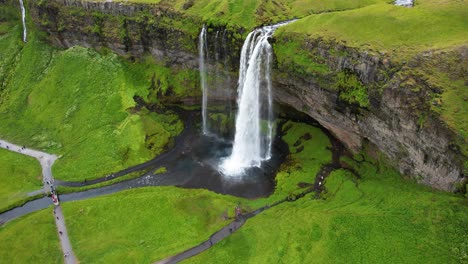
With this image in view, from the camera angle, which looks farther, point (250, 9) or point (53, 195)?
point (250, 9)

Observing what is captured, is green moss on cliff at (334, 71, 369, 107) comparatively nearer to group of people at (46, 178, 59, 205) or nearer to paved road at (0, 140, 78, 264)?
paved road at (0, 140, 78, 264)

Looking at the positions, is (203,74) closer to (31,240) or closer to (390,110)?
(390,110)

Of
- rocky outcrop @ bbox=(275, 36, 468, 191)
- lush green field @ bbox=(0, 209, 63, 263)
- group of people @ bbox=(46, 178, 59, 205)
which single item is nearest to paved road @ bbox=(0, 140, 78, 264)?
group of people @ bbox=(46, 178, 59, 205)

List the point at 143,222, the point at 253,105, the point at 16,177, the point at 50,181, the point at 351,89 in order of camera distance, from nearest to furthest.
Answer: the point at 143,222 < the point at 351,89 < the point at 50,181 < the point at 16,177 < the point at 253,105

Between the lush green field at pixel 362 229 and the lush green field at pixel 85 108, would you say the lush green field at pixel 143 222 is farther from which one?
the lush green field at pixel 85 108

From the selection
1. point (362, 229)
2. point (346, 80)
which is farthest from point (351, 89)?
point (362, 229)

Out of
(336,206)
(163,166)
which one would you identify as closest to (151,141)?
(163,166)

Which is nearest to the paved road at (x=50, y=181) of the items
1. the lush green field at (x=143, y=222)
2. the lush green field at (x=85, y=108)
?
the lush green field at (x=143, y=222)

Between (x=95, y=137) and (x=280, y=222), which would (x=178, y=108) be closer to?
(x=95, y=137)
